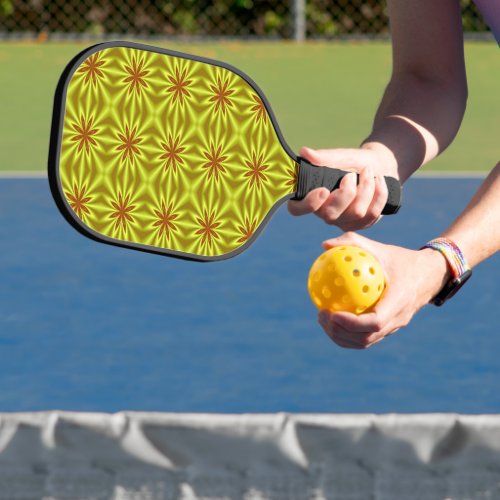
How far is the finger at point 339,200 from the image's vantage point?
218cm

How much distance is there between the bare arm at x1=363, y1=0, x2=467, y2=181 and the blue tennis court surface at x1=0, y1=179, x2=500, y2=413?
1656 millimetres

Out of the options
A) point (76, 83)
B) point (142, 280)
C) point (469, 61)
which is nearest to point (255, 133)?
point (76, 83)

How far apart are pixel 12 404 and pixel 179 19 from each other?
9.01 metres

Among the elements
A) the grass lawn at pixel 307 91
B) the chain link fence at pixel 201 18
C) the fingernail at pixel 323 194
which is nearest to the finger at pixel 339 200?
the fingernail at pixel 323 194

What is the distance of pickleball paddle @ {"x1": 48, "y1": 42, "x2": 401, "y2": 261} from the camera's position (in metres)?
2.10

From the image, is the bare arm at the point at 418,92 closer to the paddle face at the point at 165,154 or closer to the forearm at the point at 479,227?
the paddle face at the point at 165,154

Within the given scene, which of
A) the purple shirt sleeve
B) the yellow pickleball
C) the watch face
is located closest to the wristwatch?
the watch face

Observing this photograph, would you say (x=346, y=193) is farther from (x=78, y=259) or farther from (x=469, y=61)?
(x=469, y=61)

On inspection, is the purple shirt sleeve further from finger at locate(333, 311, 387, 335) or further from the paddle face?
finger at locate(333, 311, 387, 335)

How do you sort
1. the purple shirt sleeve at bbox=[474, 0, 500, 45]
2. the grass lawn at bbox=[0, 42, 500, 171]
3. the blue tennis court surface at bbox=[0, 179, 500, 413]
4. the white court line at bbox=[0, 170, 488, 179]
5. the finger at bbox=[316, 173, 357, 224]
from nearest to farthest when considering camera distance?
the finger at bbox=[316, 173, 357, 224], the purple shirt sleeve at bbox=[474, 0, 500, 45], the blue tennis court surface at bbox=[0, 179, 500, 413], the white court line at bbox=[0, 170, 488, 179], the grass lawn at bbox=[0, 42, 500, 171]

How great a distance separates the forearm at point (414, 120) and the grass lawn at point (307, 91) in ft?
15.8

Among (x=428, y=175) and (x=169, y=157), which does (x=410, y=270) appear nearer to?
(x=169, y=157)

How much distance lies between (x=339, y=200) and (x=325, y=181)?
101mm

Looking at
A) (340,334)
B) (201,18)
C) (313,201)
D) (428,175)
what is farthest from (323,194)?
(201,18)
